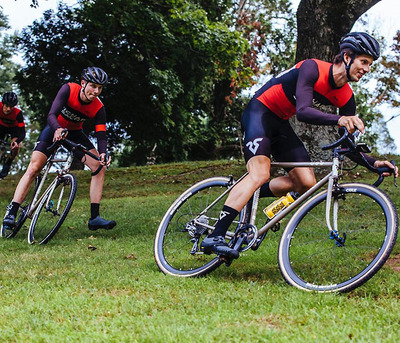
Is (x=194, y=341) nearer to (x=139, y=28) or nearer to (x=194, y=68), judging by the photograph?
(x=139, y=28)

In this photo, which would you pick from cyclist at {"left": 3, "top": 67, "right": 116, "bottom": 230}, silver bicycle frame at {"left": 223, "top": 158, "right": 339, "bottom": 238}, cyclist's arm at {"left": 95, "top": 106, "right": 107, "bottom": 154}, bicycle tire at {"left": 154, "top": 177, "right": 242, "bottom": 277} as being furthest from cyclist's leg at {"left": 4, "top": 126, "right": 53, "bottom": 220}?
silver bicycle frame at {"left": 223, "top": 158, "right": 339, "bottom": 238}

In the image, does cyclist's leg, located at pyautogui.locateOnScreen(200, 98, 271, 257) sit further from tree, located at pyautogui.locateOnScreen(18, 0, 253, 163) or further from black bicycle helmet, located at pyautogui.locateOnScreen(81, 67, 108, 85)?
tree, located at pyautogui.locateOnScreen(18, 0, 253, 163)

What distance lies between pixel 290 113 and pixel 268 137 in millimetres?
350

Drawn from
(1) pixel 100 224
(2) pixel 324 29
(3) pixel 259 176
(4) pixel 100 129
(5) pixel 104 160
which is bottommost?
(1) pixel 100 224

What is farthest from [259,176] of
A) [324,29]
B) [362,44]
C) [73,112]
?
A: [324,29]

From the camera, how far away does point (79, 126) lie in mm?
7914

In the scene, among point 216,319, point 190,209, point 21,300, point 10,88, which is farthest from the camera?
point 10,88

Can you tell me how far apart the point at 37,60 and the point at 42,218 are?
57.3ft

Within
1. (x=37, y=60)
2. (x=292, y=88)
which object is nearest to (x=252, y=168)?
(x=292, y=88)

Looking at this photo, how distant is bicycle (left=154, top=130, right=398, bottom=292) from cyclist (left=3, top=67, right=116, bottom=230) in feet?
7.18

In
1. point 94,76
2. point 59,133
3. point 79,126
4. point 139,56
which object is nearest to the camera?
point 59,133

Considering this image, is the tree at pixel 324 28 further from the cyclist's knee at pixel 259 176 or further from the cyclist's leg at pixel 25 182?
the cyclist's knee at pixel 259 176

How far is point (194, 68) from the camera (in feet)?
77.4

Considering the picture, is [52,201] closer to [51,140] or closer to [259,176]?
[51,140]
